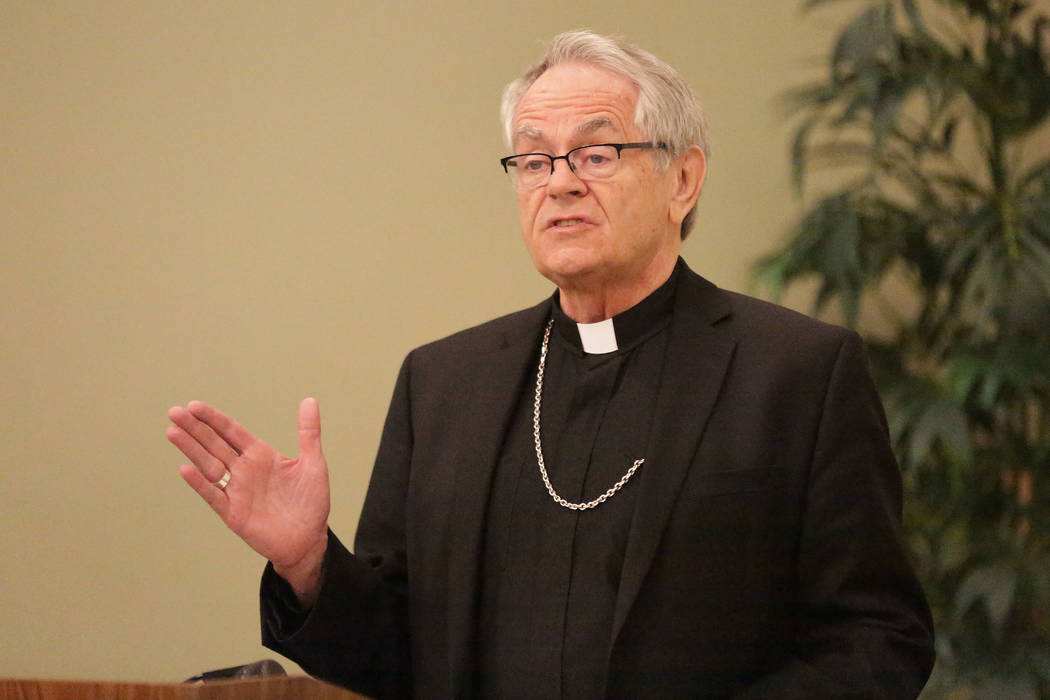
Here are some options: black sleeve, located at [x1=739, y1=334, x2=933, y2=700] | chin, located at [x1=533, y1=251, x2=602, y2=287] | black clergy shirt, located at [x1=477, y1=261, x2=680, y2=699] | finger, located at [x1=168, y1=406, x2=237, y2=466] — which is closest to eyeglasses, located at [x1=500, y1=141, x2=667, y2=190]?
chin, located at [x1=533, y1=251, x2=602, y2=287]

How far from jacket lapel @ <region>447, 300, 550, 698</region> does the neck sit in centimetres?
12

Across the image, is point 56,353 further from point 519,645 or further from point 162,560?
point 519,645

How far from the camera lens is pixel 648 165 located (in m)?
1.93

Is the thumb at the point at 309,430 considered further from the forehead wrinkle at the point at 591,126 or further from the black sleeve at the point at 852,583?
the black sleeve at the point at 852,583

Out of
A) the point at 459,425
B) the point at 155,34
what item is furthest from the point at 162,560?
the point at 459,425

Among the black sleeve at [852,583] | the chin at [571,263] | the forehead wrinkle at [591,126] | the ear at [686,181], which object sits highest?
the forehead wrinkle at [591,126]

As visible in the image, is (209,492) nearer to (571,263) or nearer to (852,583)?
(571,263)

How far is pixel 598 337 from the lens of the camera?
2.01m

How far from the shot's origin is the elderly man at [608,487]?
5.58ft

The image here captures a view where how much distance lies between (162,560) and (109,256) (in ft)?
2.73

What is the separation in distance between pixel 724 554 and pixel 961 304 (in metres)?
1.91

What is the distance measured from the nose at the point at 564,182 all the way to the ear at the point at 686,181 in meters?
0.18

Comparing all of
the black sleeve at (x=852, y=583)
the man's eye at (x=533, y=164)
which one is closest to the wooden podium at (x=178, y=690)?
the black sleeve at (x=852, y=583)

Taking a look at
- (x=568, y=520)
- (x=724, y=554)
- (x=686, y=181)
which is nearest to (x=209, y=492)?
(x=568, y=520)
